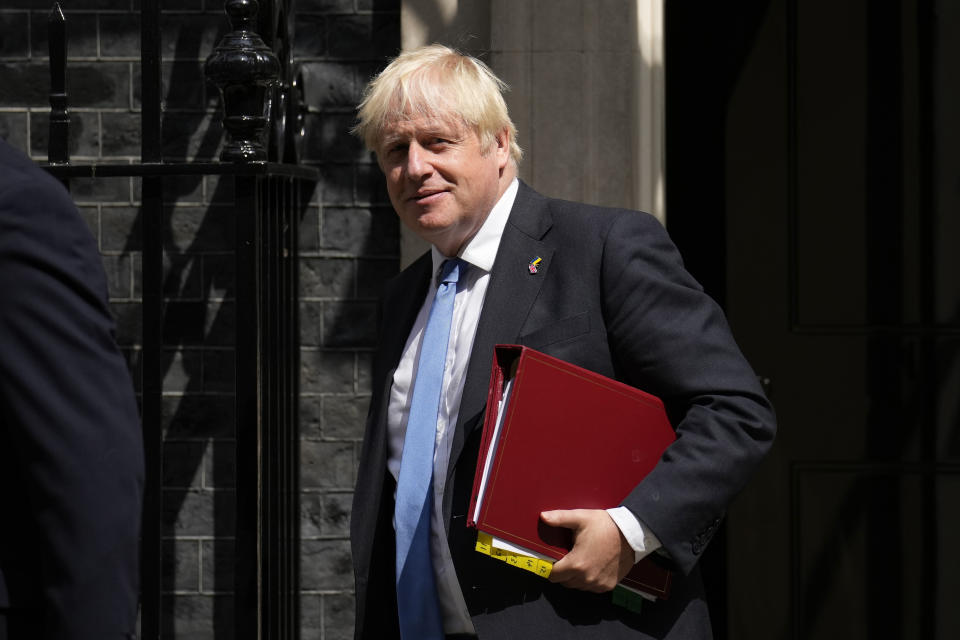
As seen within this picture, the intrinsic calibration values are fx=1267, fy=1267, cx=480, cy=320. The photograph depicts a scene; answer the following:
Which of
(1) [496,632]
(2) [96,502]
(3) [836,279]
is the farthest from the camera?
(3) [836,279]

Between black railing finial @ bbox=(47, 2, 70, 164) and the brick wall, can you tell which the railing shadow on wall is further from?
the brick wall

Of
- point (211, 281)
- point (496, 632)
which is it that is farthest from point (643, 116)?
point (496, 632)

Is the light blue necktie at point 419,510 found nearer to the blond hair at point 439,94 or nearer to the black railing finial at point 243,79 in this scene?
the blond hair at point 439,94

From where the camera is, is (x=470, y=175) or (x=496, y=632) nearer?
(x=496, y=632)

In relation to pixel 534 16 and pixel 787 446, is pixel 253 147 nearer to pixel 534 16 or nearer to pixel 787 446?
pixel 534 16

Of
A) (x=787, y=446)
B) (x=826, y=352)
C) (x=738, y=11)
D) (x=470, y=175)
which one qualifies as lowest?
(x=787, y=446)

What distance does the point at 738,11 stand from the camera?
Result: 4211 mm

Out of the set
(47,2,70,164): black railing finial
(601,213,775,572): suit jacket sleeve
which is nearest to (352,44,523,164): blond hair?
(601,213,775,572): suit jacket sleeve

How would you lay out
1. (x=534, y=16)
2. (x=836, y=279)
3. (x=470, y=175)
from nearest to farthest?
(x=470, y=175), (x=534, y=16), (x=836, y=279)

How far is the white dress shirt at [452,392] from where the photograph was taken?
7.54 feet

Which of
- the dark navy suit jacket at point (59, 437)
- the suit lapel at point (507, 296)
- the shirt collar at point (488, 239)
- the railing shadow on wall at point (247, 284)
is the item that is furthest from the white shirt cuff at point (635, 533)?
the railing shadow on wall at point (247, 284)

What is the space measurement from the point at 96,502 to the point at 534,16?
270cm

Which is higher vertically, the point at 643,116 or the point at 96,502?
the point at 643,116

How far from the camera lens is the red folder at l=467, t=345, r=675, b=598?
211cm
